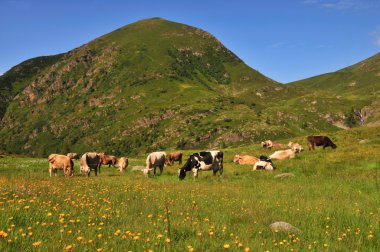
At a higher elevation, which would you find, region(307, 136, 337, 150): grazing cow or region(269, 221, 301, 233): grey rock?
region(307, 136, 337, 150): grazing cow

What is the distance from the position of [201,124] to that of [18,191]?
504 feet

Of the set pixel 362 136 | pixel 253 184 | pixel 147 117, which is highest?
pixel 147 117

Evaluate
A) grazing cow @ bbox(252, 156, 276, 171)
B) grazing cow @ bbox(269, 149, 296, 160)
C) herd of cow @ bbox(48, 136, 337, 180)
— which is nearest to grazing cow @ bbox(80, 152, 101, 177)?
herd of cow @ bbox(48, 136, 337, 180)

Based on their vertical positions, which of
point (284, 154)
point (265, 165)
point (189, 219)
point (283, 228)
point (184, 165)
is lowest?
point (283, 228)

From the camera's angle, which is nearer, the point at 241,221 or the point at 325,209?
the point at 241,221

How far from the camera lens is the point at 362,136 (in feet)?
141

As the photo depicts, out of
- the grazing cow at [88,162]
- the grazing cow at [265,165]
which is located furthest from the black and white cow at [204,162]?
the grazing cow at [88,162]

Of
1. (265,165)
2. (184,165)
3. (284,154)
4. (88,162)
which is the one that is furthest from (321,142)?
(88,162)

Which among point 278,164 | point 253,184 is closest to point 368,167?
point 278,164

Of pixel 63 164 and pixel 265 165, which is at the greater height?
pixel 63 164

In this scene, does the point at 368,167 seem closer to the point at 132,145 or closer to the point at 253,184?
the point at 253,184

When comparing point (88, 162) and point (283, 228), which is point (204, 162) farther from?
point (283, 228)

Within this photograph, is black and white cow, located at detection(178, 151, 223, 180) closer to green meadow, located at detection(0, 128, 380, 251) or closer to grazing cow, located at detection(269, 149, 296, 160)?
green meadow, located at detection(0, 128, 380, 251)

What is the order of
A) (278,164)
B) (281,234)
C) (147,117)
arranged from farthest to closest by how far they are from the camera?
(147,117) → (278,164) → (281,234)
